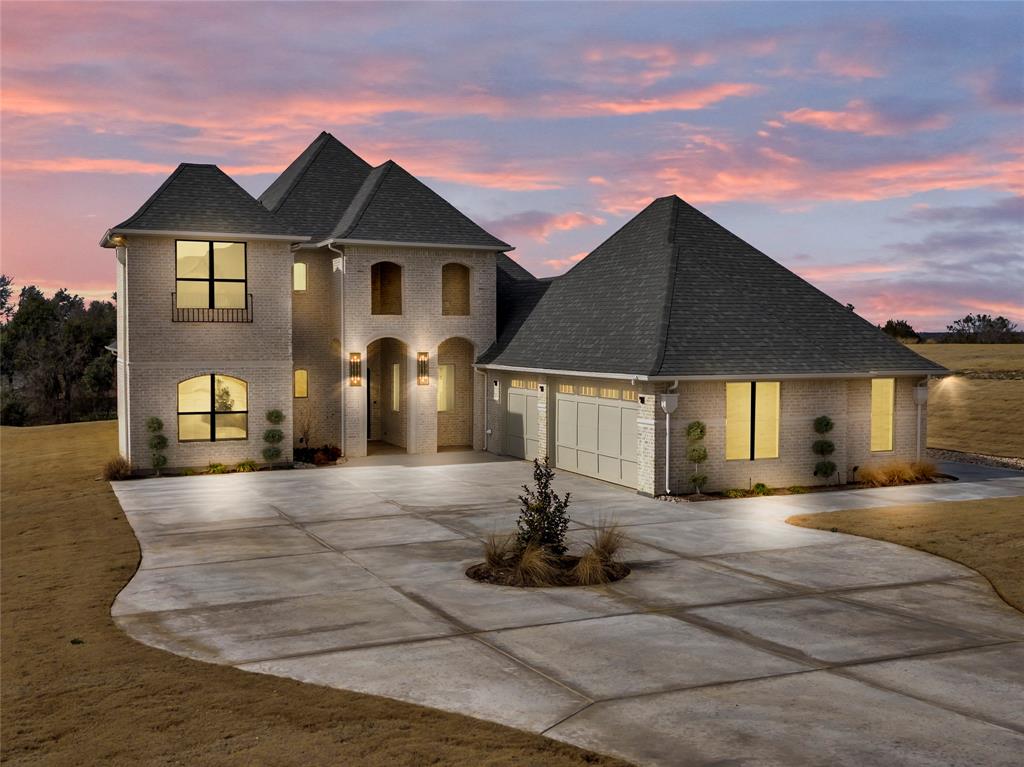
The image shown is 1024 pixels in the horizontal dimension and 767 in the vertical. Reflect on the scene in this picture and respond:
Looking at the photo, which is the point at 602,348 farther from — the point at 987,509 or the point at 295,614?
the point at 295,614

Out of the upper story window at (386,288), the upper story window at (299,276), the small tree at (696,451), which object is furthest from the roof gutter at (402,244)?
the small tree at (696,451)

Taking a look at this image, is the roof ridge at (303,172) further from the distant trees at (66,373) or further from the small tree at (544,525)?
the distant trees at (66,373)

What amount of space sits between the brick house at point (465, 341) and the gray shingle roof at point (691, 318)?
0.08 meters

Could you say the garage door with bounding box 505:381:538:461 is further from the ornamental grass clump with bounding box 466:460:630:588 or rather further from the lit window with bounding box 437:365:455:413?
the ornamental grass clump with bounding box 466:460:630:588

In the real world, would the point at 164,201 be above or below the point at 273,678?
above

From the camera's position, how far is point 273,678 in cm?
1073

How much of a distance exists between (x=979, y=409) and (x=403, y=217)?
991 inches

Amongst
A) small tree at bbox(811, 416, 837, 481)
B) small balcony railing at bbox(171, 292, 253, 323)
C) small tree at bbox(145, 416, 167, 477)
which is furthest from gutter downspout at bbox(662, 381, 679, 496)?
small tree at bbox(145, 416, 167, 477)

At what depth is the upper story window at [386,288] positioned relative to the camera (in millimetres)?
34188

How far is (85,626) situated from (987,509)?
Answer: 61.5ft

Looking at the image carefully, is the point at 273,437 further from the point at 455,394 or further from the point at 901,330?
the point at 901,330

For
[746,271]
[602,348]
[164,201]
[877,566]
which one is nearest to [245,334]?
[164,201]

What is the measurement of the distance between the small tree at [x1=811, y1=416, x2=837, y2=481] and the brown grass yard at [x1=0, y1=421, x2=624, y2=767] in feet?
59.3

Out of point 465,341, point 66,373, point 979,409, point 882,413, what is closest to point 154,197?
point 465,341
